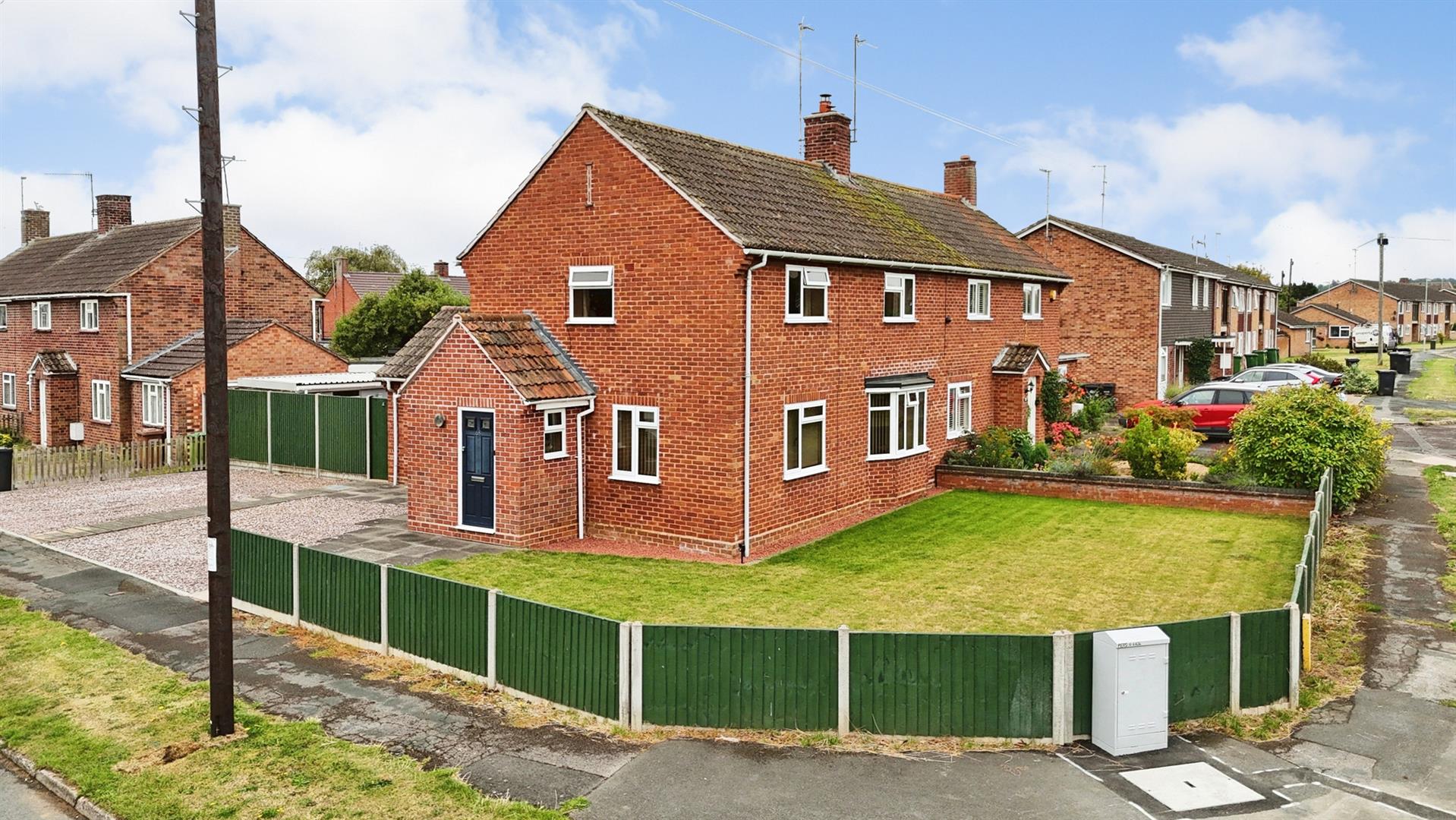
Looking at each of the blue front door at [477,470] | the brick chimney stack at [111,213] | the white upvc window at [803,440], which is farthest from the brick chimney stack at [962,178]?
the brick chimney stack at [111,213]

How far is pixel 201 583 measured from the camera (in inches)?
680

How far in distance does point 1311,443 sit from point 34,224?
50.5 metres

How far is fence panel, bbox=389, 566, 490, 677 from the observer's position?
12.7 metres

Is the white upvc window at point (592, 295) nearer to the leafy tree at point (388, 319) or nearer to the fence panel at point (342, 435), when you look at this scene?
the fence panel at point (342, 435)

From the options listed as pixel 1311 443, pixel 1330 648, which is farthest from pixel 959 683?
pixel 1311 443

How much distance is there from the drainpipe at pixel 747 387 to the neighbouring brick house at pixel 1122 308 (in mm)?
28106

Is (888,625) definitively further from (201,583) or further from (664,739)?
(201,583)

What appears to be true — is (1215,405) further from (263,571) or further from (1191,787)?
(263,571)

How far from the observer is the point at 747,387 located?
18.7 meters

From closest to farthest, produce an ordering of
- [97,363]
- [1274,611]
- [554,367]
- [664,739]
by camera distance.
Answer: [664,739] → [1274,611] → [554,367] → [97,363]

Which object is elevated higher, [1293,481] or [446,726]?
[1293,481]

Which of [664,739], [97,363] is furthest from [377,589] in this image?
[97,363]

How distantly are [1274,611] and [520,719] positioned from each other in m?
8.23

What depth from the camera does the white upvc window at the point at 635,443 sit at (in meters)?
19.7
